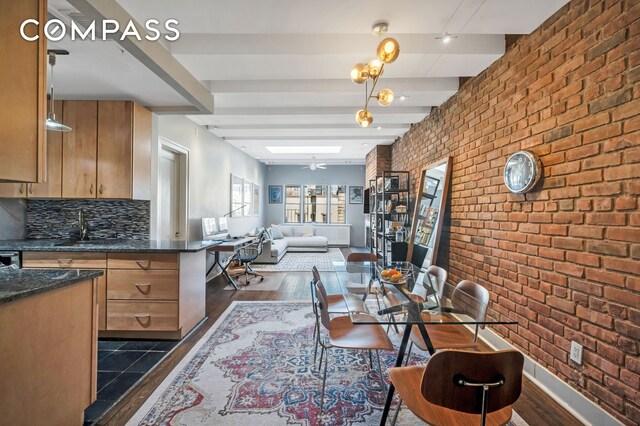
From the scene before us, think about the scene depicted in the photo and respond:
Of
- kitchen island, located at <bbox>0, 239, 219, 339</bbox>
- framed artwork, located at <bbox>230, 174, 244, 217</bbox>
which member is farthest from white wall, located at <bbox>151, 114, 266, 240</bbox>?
kitchen island, located at <bbox>0, 239, 219, 339</bbox>

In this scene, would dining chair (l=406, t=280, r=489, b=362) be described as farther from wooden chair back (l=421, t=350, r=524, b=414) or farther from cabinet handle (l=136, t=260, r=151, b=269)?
cabinet handle (l=136, t=260, r=151, b=269)

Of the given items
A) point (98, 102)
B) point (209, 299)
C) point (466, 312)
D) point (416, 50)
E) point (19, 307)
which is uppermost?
point (416, 50)

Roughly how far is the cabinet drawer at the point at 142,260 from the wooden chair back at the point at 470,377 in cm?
239

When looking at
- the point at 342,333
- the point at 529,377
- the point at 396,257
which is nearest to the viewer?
the point at 342,333

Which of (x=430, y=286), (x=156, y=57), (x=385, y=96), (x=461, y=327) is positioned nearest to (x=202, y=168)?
(x=156, y=57)

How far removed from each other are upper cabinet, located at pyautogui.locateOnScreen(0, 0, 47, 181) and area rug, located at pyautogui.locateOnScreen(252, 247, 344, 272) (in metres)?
4.23

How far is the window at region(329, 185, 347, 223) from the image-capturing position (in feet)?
32.0

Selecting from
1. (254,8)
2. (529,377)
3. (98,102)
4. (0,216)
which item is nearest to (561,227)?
(529,377)

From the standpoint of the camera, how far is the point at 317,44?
2.45 m

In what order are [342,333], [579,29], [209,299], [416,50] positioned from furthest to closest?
[209,299]
[416,50]
[342,333]
[579,29]

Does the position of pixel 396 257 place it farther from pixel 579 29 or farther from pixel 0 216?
pixel 0 216

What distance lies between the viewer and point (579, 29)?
5.78 ft

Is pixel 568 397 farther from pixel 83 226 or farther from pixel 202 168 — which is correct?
pixel 202 168

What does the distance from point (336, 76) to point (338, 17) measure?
0.87 m
